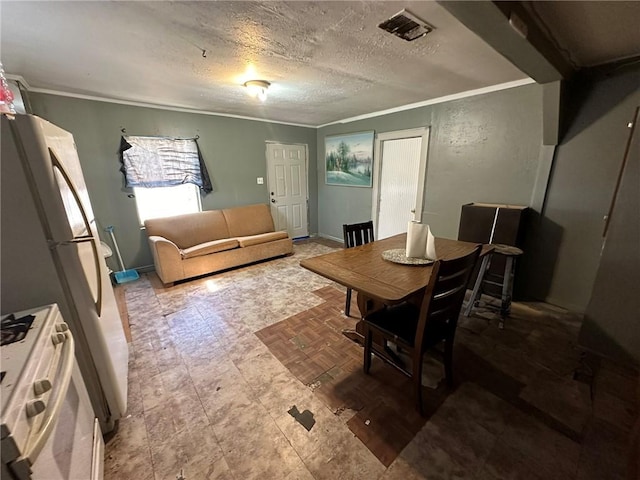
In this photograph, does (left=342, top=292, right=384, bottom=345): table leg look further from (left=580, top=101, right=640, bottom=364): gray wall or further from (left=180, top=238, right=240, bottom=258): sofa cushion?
(left=180, top=238, right=240, bottom=258): sofa cushion

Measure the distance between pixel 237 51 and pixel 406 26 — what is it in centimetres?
120

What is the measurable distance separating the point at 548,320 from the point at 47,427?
3450mm

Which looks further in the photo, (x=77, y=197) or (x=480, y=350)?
(x=480, y=350)

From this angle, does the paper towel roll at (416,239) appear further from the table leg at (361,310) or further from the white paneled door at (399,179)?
the white paneled door at (399,179)

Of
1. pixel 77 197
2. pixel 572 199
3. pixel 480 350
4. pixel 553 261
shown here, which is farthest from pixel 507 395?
pixel 77 197

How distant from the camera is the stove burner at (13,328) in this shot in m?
0.87

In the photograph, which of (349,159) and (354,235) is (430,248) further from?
(349,159)

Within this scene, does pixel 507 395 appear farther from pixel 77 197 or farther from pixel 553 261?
pixel 77 197

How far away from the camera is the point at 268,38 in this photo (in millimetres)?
1693

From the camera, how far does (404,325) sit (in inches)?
63.3

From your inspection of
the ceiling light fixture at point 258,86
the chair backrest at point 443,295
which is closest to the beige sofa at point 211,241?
the ceiling light fixture at point 258,86

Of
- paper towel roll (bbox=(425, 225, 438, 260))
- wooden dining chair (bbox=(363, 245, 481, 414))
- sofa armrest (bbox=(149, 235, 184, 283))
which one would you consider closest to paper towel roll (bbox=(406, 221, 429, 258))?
paper towel roll (bbox=(425, 225, 438, 260))

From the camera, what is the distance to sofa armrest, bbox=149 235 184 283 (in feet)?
10.5

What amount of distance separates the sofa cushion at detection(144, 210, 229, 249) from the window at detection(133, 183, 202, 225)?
24cm
